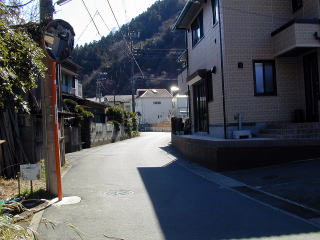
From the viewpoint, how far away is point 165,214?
653 centimetres

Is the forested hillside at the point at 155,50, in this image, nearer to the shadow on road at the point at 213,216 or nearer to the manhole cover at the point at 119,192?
the manhole cover at the point at 119,192

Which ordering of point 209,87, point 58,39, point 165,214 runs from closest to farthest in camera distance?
point 165,214, point 58,39, point 209,87

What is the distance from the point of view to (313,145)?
1136cm

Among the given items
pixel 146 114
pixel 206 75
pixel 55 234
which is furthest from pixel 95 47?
pixel 55 234

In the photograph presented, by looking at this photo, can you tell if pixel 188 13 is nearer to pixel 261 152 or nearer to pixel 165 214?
pixel 261 152

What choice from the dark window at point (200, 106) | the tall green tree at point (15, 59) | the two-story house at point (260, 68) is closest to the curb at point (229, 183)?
the two-story house at point (260, 68)

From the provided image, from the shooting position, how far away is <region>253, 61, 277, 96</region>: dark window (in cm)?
1448

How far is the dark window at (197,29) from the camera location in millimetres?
18578

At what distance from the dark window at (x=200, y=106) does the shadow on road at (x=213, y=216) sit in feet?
29.2

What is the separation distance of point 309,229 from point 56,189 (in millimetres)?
5542

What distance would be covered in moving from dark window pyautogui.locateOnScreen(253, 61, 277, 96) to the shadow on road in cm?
650

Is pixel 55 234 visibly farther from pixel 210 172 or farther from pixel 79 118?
pixel 79 118

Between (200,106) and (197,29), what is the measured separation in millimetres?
4495

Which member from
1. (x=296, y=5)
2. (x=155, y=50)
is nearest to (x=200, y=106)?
(x=296, y=5)
